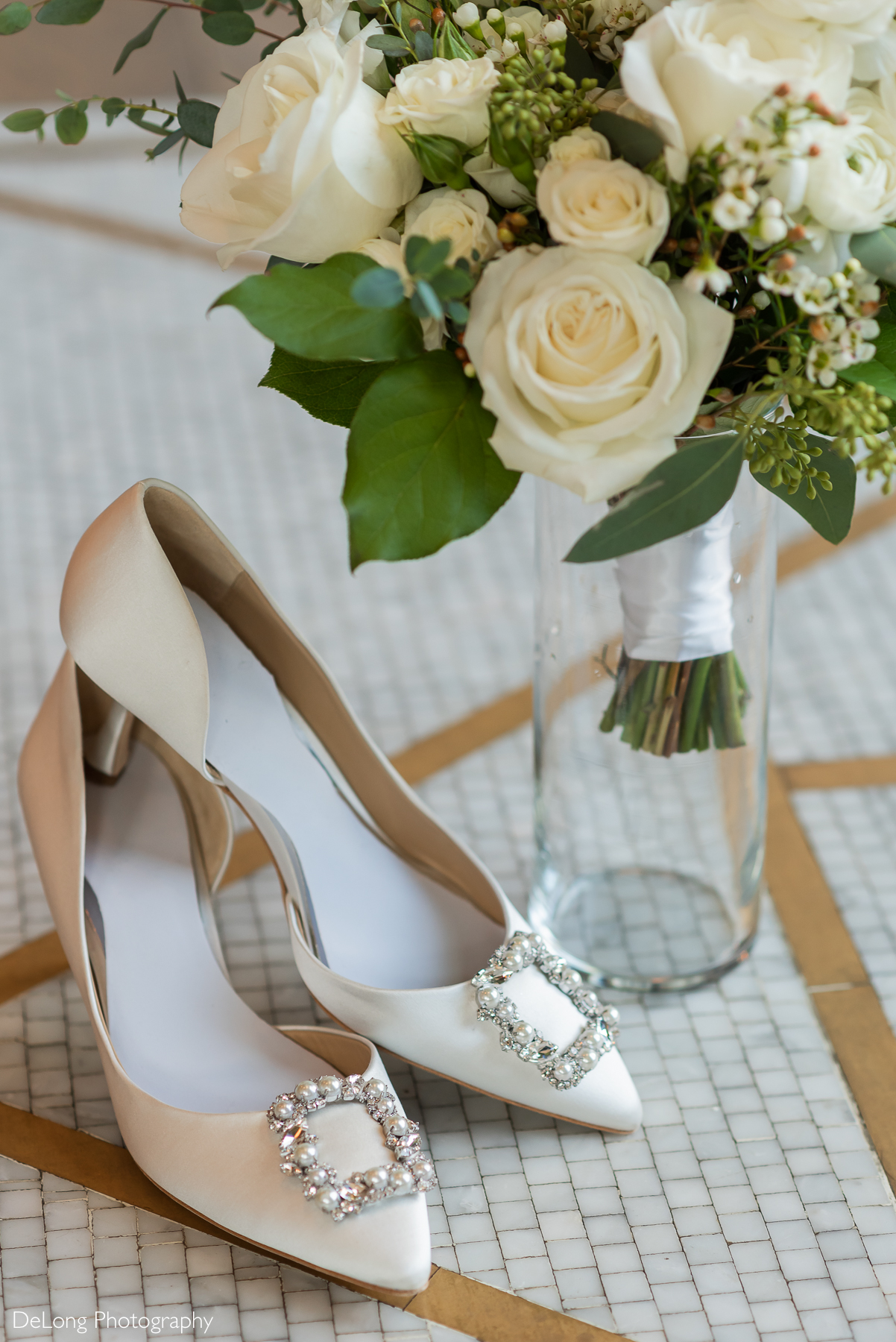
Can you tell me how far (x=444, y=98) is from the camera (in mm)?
483

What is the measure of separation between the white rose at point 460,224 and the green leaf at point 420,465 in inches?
1.8

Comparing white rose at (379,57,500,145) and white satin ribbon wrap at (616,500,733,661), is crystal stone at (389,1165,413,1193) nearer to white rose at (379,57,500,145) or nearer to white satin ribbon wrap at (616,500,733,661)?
white satin ribbon wrap at (616,500,733,661)

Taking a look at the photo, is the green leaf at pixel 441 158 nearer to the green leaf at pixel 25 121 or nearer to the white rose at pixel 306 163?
the white rose at pixel 306 163

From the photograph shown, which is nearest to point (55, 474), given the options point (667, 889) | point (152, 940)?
point (152, 940)

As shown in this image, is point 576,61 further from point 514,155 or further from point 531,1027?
point 531,1027

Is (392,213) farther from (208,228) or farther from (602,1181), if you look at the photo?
(602,1181)

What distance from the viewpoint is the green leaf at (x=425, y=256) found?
1.49 ft

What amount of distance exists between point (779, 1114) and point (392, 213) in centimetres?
51

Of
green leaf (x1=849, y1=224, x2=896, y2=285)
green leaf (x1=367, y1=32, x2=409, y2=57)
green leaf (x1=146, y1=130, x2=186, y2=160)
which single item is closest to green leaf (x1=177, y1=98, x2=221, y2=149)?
green leaf (x1=146, y1=130, x2=186, y2=160)

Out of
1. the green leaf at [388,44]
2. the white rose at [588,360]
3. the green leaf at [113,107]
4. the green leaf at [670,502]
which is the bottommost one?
the green leaf at [670,502]

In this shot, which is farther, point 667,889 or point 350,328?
point 667,889

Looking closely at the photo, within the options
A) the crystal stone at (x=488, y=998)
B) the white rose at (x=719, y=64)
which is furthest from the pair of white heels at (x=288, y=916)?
the white rose at (x=719, y=64)

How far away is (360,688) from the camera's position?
102 cm

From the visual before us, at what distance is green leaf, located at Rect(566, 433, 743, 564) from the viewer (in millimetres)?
518
